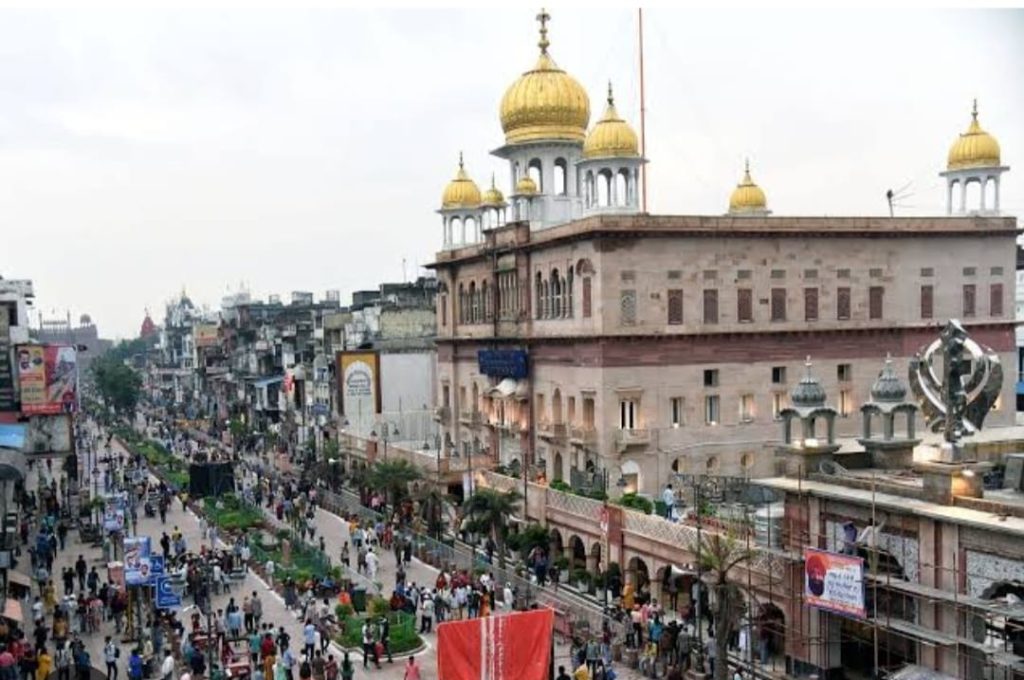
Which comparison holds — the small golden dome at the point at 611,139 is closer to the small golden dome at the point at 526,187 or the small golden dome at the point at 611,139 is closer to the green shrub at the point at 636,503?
the small golden dome at the point at 526,187

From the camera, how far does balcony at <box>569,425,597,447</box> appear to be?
47312 millimetres

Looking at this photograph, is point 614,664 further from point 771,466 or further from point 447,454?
point 447,454

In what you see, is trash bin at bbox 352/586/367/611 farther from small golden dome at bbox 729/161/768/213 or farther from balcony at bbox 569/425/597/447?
small golden dome at bbox 729/161/768/213

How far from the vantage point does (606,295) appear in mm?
46531

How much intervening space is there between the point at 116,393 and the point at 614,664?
100 meters

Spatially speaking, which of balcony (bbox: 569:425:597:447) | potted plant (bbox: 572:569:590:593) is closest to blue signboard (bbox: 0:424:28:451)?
potted plant (bbox: 572:569:590:593)

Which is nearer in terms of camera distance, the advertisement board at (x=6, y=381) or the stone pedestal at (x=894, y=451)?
the stone pedestal at (x=894, y=451)

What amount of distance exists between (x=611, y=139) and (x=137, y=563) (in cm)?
2806

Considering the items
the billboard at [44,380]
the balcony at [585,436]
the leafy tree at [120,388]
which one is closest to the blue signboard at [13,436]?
the billboard at [44,380]

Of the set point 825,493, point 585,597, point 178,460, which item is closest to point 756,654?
point 825,493

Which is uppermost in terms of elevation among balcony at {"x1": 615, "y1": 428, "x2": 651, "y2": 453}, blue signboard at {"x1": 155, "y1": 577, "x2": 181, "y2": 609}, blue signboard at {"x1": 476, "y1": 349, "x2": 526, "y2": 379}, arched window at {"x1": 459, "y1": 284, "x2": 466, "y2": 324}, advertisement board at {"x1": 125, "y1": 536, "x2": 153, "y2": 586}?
arched window at {"x1": 459, "y1": 284, "x2": 466, "y2": 324}

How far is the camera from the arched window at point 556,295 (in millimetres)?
50875

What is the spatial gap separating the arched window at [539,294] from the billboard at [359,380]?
20946 millimetres

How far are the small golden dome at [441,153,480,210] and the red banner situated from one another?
47.2 meters
